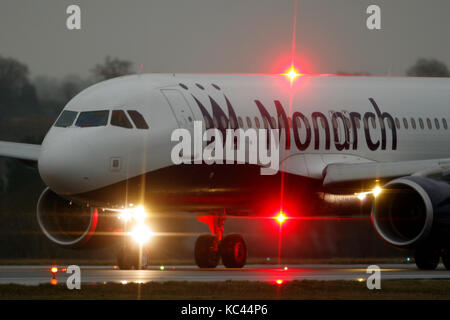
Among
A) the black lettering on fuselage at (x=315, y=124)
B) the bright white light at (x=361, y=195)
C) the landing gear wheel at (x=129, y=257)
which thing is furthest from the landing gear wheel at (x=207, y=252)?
the bright white light at (x=361, y=195)

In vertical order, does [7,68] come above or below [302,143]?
above

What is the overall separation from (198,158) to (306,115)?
12.5ft

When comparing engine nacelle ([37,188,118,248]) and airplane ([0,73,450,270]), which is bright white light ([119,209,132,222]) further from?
engine nacelle ([37,188,118,248])

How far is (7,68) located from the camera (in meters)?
55.1

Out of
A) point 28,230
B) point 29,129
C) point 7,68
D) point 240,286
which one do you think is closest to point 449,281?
point 240,286

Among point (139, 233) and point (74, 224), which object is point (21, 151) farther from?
point (139, 233)

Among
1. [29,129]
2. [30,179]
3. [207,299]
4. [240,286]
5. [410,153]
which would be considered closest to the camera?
[207,299]

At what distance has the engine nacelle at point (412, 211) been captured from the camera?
1050 inches

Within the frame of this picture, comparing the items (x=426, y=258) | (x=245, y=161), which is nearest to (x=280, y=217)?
(x=245, y=161)

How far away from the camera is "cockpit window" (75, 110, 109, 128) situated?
27.8 metres

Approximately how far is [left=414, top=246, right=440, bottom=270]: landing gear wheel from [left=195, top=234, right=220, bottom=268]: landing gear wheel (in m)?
4.76

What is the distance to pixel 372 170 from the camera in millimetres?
30078
